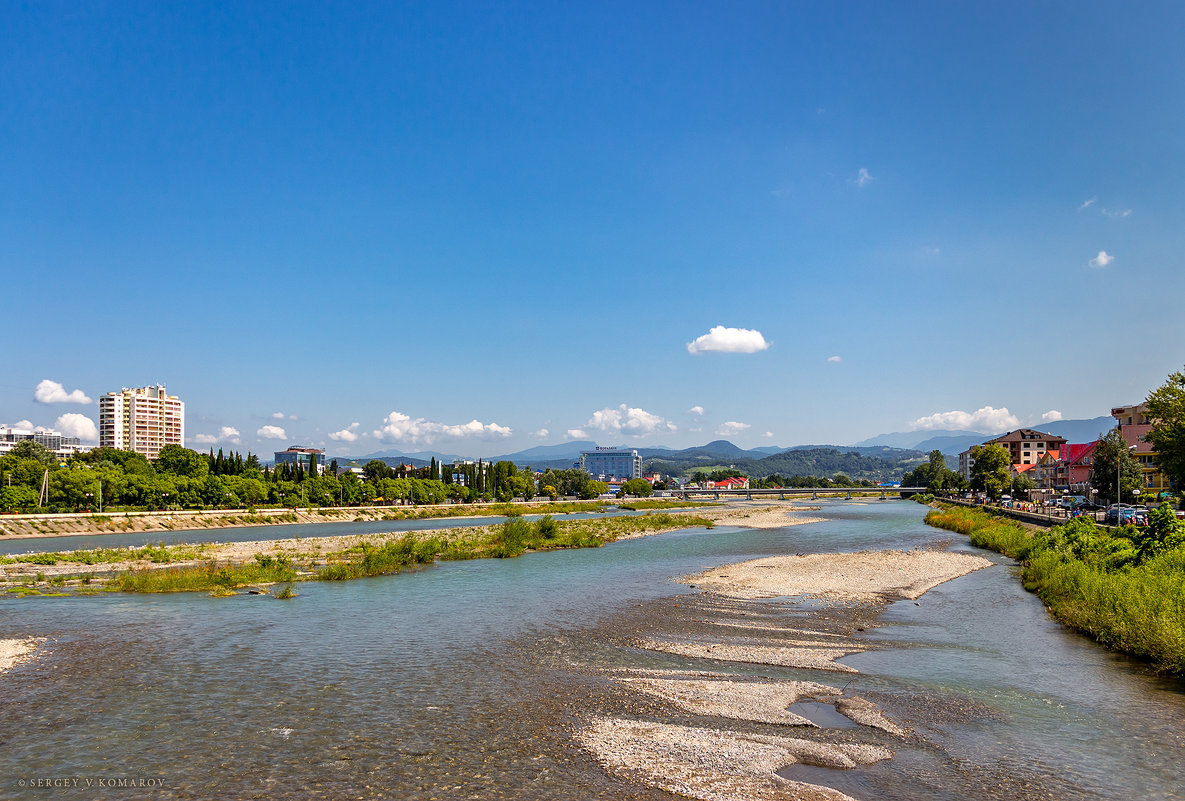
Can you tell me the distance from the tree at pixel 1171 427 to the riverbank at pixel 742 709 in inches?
1247

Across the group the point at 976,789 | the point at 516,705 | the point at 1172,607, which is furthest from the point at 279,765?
the point at 1172,607

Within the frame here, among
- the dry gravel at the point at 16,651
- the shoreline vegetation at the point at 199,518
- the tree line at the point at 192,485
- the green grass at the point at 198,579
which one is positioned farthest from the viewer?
the tree line at the point at 192,485

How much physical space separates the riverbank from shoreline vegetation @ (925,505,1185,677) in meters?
6.99

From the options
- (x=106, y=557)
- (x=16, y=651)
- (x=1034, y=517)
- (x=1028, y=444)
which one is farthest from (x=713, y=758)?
(x=1028, y=444)

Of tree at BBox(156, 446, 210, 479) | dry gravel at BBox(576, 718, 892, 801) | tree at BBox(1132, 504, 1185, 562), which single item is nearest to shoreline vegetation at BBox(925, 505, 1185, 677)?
tree at BBox(1132, 504, 1185, 562)

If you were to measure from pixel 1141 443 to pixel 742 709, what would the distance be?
366ft

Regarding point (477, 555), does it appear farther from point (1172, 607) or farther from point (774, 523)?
point (774, 523)

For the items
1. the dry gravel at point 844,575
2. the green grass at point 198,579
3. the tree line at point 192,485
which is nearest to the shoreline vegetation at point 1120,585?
the dry gravel at point 844,575

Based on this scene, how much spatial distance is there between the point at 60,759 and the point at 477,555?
121 ft

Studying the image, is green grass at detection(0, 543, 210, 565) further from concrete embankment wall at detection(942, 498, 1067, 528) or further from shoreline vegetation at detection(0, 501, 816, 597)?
concrete embankment wall at detection(942, 498, 1067, 528)

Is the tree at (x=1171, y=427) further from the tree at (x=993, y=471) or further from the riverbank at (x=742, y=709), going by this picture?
the tree at (x=993, y=471)

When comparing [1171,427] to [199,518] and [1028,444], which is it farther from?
[1028,444]

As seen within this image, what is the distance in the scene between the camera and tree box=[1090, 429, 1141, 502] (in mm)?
75812

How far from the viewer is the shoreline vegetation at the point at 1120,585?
18.3 metres
